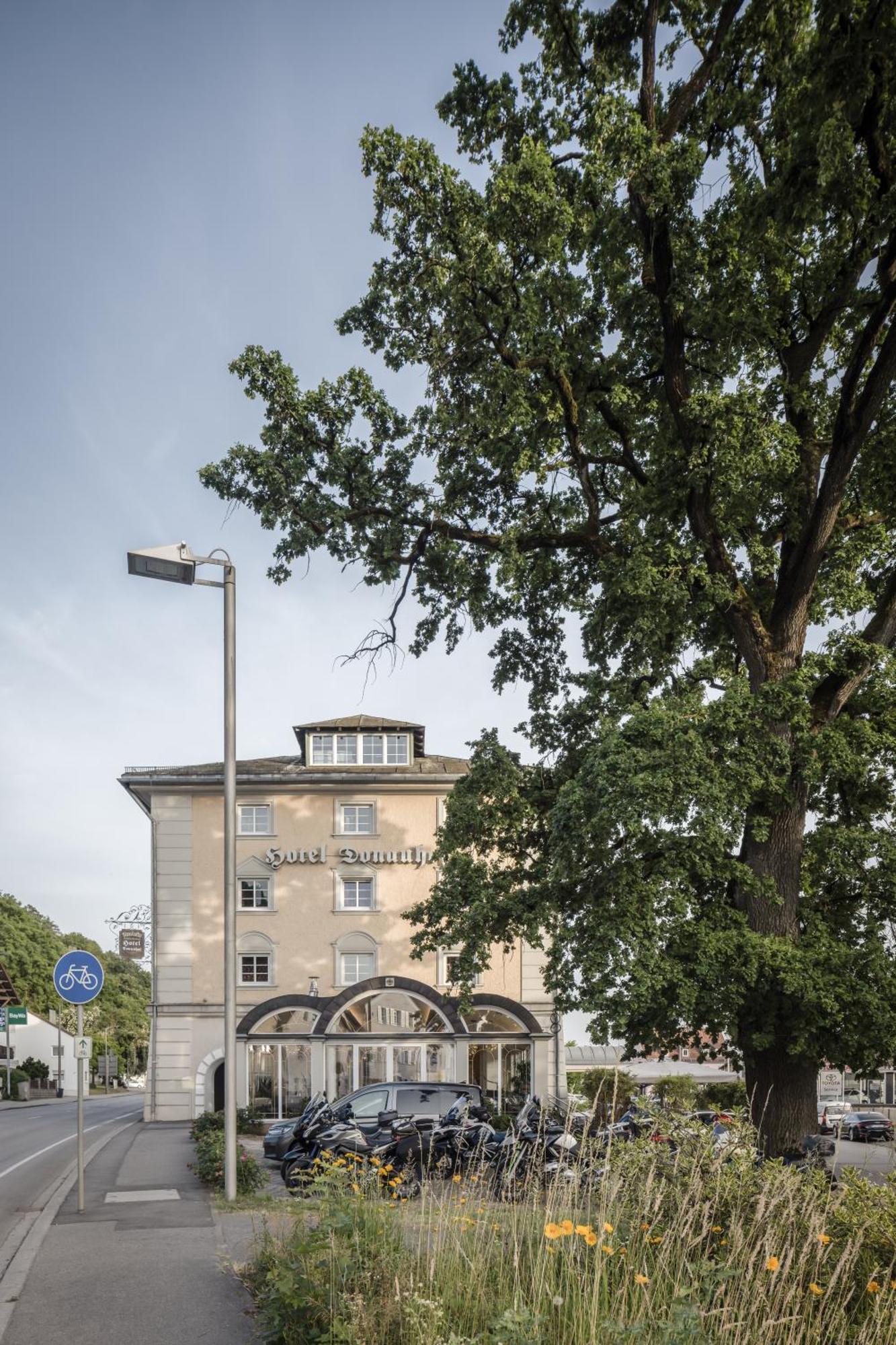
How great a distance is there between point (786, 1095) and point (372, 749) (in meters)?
24.1

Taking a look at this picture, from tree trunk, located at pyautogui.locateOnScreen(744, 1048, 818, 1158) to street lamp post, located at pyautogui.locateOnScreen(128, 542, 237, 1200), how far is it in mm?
6965

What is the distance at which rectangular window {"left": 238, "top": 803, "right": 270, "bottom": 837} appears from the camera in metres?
36.4

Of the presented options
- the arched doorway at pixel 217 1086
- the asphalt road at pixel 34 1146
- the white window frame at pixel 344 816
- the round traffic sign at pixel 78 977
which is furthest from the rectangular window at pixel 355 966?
the round traffic sign at pixel 78 977

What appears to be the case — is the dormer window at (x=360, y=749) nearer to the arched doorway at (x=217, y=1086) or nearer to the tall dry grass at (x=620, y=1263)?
the arched doorway at (x=217, y=1086)

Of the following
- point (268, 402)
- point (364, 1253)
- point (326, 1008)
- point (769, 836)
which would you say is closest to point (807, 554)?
point (769, 836)

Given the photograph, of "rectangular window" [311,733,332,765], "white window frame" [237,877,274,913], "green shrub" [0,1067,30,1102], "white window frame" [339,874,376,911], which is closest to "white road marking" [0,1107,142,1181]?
"white window frame" [237,877,274,913]

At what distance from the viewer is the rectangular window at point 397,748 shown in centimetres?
3741

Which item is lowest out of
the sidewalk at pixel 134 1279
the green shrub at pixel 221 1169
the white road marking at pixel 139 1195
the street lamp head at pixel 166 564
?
→ the white road marking at pixel 139 1195

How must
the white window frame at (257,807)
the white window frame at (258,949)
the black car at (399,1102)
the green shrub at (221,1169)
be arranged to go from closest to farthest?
the green shrub at (221,1169), the black car at (399,1102), the white window frame at (258,949), the white window frame at (257,807)

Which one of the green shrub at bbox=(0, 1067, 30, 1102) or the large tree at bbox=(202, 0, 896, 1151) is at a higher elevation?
the large tree at bbox=(202, 0, 896, 1151)

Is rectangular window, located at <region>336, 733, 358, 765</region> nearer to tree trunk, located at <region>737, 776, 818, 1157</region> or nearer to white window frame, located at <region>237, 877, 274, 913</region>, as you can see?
white window frame, located at <region>237, 877, 274, 913</region>

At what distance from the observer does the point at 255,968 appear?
35.2 meters

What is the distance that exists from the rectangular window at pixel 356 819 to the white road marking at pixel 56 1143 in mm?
11977

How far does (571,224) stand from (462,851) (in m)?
9.44
